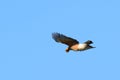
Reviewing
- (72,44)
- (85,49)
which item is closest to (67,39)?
(72,44)

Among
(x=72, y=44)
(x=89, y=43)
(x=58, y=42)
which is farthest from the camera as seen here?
(x=58, y=42)

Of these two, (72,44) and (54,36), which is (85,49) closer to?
(72,44)

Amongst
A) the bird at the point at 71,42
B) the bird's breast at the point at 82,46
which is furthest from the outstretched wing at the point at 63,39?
the bird's breast at the point at 82,46

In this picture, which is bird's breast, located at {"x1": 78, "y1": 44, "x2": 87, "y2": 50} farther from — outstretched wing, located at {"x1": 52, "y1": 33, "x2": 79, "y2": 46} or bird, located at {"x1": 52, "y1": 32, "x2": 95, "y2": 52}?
outstretched wing, located at {"x1": 52, "y1": 33, "x2": 79, "y2": 46}

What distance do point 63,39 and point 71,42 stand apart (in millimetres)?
1062

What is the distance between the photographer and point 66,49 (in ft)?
89.8

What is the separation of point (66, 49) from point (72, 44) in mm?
817

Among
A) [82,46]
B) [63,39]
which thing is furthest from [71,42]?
[82,46]

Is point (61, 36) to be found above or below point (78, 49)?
above

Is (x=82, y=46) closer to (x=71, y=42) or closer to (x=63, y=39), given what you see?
(x=71, y=42)

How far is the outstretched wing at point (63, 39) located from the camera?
26.3 metres

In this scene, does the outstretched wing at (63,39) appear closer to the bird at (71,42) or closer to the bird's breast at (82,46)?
the bird at (71,42)

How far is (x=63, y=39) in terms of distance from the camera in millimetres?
27516

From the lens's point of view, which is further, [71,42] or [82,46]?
[71,42]
